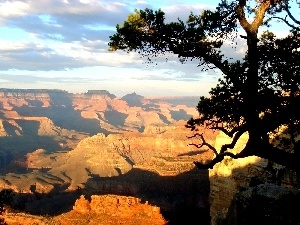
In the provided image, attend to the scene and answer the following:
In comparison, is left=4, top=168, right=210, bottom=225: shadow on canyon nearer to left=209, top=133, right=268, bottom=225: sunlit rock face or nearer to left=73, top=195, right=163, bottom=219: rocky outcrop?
left=73, top=195, right=163, bottom=219: rocky outcrop

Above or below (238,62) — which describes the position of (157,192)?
below

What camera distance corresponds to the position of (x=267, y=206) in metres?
12.0

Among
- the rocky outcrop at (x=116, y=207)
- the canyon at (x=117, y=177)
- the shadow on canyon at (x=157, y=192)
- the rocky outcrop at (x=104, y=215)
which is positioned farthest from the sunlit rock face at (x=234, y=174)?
the shadow on canyon at (x=157, y=192)

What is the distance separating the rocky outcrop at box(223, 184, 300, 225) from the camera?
458 inches

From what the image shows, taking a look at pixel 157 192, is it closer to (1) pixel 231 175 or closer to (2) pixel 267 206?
(1) pixel 231 175

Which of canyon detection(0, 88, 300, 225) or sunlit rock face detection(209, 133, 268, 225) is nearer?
canyon detection(0, 88, 300, 225)

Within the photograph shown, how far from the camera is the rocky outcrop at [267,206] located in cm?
1162

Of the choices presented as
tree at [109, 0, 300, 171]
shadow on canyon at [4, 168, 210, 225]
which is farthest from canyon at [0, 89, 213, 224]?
tree at [109, 0, 300, 171]

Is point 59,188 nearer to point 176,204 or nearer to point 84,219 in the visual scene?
point 176,204

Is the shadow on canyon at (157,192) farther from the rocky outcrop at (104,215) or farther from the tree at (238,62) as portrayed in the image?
the tree at (238,62)

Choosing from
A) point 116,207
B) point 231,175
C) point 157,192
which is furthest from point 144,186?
point 231,175

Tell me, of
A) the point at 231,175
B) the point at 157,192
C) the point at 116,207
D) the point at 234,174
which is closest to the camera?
the point at 234,174

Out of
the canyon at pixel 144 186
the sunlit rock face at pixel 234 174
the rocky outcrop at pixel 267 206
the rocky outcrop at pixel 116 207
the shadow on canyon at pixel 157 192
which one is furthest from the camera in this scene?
the shadow on canyon at pixel 157 192

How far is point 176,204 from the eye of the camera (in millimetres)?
72625
